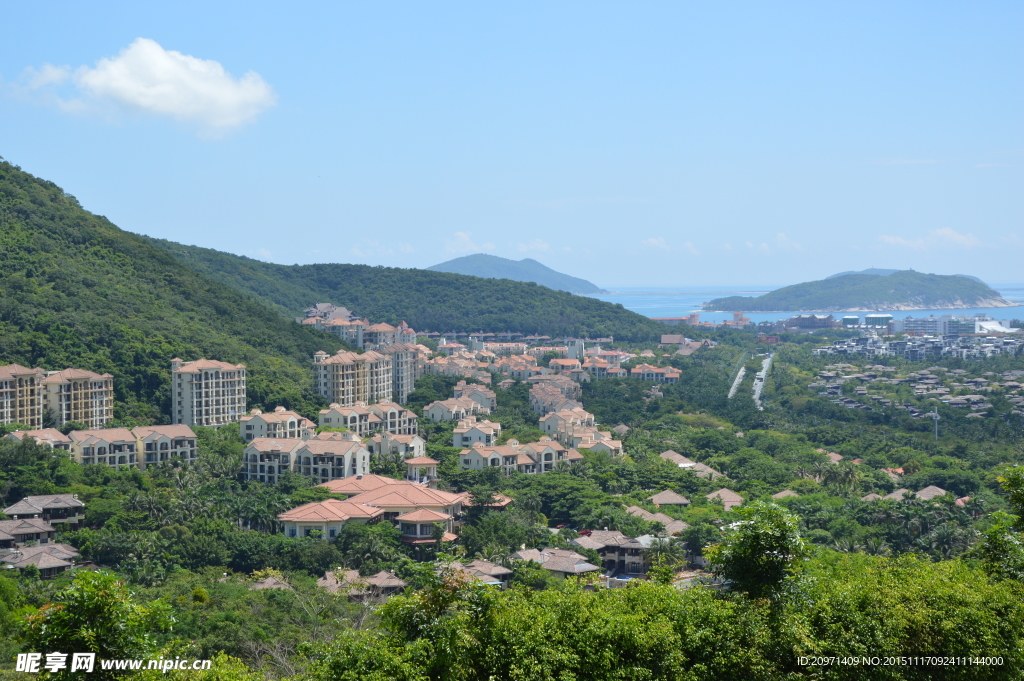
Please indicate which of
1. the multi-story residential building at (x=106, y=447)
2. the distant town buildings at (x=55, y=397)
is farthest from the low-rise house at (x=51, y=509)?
the distant town buildings at (x=55, y=397)

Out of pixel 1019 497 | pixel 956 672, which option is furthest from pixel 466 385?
pixel 956 672

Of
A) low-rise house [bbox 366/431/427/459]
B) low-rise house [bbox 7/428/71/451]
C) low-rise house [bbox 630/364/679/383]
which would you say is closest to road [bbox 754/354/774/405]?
low-rise house [bbox 630/364/679/383]

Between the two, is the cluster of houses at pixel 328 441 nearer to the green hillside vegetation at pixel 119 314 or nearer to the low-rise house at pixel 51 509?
the green hillside vegetation at pixel 119 314

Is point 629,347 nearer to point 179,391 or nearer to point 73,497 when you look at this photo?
point 179,391

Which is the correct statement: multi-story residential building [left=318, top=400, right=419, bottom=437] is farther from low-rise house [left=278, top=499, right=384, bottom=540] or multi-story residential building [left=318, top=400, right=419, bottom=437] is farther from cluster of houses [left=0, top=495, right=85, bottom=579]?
cluster of houses [left=0, top=495, right=85, bottom=579]

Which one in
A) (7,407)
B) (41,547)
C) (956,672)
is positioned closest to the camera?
(956,672)

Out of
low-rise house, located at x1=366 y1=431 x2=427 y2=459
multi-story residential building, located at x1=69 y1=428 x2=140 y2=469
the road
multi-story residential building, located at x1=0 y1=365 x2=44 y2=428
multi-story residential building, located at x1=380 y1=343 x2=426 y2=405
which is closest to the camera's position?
multi-story residential building, located at x1=69 y1=428 x2=140 y2=469

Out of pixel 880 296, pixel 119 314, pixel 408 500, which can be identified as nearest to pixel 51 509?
pixel 408 500
